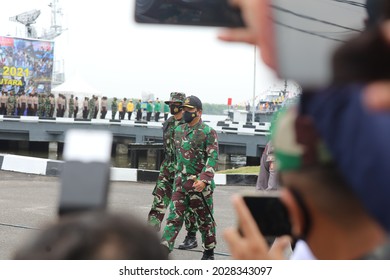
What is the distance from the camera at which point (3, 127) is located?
18.9m

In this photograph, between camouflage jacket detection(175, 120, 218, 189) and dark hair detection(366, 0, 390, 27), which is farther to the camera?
camouflage jacket detection(175, 120, 218, 189)

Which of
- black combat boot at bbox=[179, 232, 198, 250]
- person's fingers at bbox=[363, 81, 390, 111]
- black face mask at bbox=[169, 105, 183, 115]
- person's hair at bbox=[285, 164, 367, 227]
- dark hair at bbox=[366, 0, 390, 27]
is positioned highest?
dark hair at bbox=[366, 0, 390, 27]

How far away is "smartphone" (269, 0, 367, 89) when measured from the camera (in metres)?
0.76

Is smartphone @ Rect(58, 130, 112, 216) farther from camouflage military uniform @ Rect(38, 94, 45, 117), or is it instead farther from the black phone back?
camouflage military uniform @ Rect(38, 94, 45, 117)

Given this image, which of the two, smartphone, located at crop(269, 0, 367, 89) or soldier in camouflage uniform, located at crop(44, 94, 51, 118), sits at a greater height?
smartphone, located at crop(269, 0, 367, 89)

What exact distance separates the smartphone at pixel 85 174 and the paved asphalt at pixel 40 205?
3541 mm

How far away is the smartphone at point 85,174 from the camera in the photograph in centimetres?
85

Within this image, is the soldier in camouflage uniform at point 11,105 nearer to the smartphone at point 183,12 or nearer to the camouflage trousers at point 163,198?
the camouflage trousers at point 163,198

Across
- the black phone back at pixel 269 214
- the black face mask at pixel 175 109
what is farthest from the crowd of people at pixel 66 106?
the black phone back at pixel 269 214

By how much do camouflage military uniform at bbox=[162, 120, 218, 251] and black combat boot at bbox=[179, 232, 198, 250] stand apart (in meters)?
0.59

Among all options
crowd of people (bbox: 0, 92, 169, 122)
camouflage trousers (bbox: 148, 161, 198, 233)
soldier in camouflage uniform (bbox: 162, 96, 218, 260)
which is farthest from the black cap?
crowd of people (bbox: 0, 92, 169, 122)
